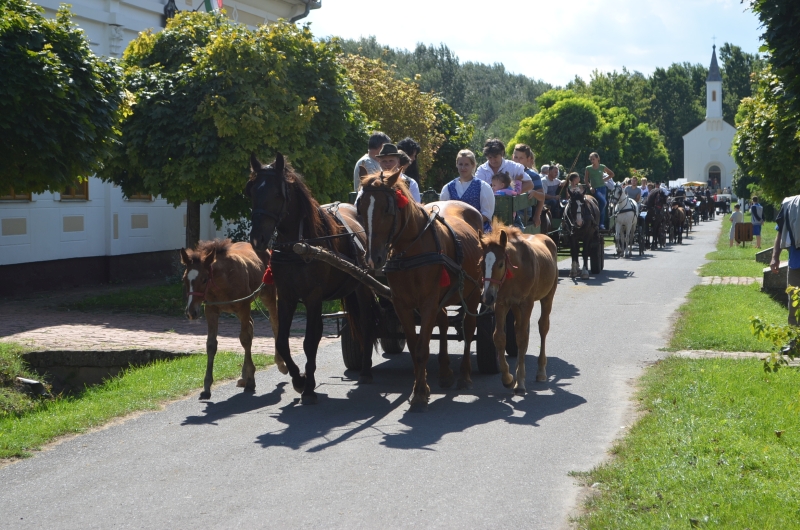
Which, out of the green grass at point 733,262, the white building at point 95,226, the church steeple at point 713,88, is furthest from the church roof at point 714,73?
the white building at point 95,226

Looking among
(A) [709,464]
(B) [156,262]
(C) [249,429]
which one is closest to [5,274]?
(B) [156,262]

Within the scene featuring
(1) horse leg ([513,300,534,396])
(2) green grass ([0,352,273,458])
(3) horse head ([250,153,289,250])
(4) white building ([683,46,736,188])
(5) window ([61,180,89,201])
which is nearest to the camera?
(2) green grass ([0,352,273,458])

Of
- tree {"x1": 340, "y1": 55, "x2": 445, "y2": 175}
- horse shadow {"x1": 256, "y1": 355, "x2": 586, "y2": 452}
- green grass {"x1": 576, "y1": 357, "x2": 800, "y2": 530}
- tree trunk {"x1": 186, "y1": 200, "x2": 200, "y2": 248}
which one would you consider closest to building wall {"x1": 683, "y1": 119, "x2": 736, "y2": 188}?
tree {"x1": 340, "y1": 55, "x2": 445, "y2": 175}

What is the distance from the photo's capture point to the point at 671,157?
380 feet

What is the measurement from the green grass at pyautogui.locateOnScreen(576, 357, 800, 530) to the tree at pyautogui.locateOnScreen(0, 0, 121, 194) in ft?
22.0

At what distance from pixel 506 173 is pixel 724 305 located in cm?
511

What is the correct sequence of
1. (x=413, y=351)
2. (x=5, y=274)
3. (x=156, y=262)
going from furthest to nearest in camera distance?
(x=156, y=262) < (x=5, y=274) < (x=413, y=351)

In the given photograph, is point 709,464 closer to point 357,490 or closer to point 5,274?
point 357,490

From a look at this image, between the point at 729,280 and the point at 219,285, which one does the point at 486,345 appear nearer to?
the point at 219,285

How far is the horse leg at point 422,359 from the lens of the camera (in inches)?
316

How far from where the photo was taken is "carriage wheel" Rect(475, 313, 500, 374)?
31.1 feet

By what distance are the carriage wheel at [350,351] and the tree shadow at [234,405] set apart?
1005 mm

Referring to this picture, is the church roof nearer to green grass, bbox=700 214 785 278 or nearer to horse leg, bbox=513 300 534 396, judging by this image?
green grass, bbox=700 214 785 278

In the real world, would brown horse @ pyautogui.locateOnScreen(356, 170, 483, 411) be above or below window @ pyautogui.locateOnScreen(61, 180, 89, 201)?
below
